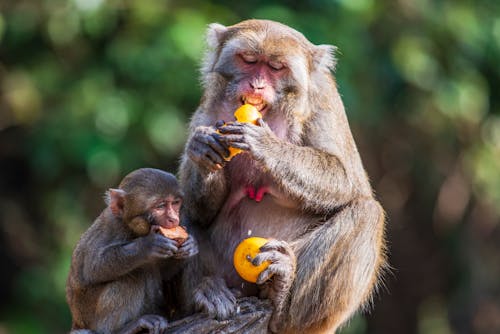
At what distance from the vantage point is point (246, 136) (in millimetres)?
5594

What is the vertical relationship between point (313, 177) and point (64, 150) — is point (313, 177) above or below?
above

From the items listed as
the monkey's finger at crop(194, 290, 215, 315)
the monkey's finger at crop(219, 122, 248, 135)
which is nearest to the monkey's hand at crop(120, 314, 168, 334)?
the monkey's finger at crop(194, 290, 215, 315)

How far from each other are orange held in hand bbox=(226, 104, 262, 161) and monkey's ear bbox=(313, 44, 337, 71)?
2.09 feet

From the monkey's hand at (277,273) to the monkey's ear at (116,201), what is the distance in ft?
2.85

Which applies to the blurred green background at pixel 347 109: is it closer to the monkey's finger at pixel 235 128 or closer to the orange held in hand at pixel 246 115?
the orange held in hand at pixel 246 115

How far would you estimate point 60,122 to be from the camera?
32.9 feet

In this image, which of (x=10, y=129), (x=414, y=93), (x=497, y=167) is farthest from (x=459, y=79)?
(x=10, y=129)

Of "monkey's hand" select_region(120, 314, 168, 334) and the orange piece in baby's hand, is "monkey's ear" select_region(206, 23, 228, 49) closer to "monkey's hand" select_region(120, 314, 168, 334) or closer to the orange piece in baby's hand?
the orange piece in baby's hand

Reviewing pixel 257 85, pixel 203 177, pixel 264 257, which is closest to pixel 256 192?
pixel 203 177

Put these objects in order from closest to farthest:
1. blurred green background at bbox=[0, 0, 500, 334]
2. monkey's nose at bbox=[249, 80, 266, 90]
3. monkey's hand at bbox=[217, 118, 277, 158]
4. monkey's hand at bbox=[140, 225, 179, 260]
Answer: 1. monkey's hand at bbox=[140, 225, 179, 260]
2. monkey's hand at bbox=[217, 118, 277, 158]
3. monkey's nose at bbox=[249, 80, 266, 90]
4. blurred green background at bbox=[0, 0, 500, 334]

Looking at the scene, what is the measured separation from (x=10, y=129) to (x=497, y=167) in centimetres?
619

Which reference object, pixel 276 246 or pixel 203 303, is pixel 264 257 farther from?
pixel 203 303

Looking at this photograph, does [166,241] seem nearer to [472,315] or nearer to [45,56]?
[45,56]

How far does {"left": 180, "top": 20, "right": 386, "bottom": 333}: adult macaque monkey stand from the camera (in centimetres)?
568
